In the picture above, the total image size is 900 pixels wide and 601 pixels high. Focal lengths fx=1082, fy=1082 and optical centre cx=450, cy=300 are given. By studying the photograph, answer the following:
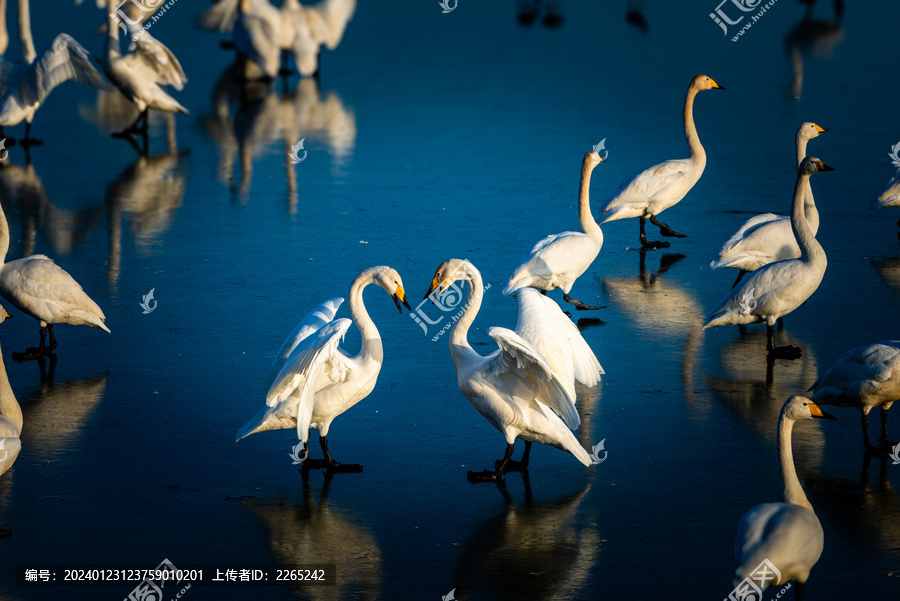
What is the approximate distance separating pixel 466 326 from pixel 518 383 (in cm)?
60

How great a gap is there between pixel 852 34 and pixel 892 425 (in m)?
18.1

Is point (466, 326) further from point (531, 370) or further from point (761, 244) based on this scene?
point (761, 244)

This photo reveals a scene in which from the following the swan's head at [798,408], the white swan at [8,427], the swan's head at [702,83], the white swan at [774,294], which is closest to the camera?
the swan's head at [798,408]

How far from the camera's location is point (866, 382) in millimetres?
6770

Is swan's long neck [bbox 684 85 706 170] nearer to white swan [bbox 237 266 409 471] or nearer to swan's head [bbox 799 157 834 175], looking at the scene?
swan's head [bbox 799 157 834 175]

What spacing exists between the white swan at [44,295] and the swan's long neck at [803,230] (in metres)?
5.83

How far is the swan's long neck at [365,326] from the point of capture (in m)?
7.05

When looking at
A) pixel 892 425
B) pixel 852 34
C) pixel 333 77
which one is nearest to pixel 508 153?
pixel 333 77

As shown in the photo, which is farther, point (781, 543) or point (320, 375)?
point (320, 375)

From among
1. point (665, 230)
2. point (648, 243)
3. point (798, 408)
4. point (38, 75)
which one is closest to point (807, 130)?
point (665, 230)

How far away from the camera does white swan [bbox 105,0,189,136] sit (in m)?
16.2

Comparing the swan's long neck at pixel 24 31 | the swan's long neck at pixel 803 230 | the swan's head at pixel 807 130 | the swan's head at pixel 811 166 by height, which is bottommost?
the swan's long neck at pixel 803 230

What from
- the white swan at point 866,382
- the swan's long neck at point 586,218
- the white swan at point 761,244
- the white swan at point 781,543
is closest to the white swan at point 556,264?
the swan's long neck at point 586,218

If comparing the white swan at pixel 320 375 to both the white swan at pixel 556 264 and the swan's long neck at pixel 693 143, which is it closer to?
the white swan at pixel 556 264
